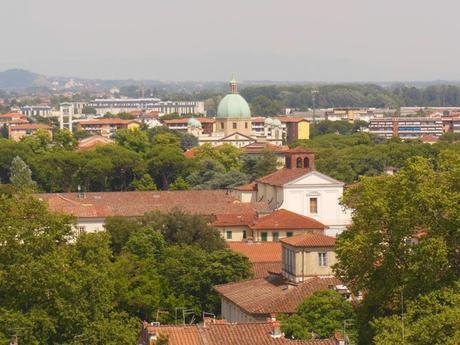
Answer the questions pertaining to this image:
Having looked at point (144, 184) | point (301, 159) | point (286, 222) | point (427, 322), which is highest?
point (427, 322)

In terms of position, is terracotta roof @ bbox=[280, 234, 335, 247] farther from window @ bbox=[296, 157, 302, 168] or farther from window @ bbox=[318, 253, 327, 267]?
window @ bbox=[296, 157, 302, 168]

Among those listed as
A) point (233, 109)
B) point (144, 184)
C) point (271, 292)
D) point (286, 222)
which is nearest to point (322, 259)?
point (271, 292)

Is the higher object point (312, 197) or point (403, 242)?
point (403, 242)

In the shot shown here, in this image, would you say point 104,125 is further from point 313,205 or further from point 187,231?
point 187,231

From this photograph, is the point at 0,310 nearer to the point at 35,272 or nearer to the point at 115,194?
the point at 35,272

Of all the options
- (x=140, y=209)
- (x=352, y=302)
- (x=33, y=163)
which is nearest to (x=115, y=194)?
(x=140, y=209)

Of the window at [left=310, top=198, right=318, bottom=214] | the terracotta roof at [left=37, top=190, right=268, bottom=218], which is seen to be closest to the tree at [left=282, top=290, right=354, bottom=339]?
the terracotta roof at [left=37, top=190, right=268, bottom=218]
